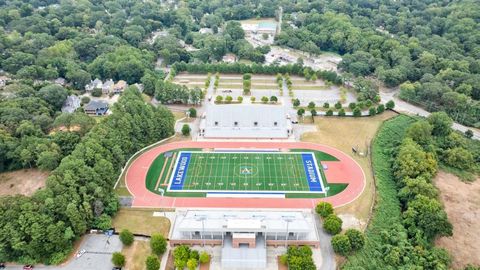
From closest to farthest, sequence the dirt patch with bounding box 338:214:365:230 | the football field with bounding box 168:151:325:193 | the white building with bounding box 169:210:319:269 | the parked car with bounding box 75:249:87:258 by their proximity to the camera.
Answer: the white building with bounding box 169:210:319:269 < the parked car with bounding box 75:249:87:258 < the dirt patch with bounding box 338:214:365:230 < the football field with bounding box 168:151:325:193

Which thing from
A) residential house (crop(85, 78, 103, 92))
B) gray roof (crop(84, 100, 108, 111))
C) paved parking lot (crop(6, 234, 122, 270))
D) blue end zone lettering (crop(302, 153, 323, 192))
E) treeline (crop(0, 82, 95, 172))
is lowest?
paved parking lot (crop(6, 234, 122, 270))

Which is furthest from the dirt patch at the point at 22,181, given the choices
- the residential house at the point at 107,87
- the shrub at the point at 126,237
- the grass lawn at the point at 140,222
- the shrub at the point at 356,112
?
the shrub at the point at 356,112

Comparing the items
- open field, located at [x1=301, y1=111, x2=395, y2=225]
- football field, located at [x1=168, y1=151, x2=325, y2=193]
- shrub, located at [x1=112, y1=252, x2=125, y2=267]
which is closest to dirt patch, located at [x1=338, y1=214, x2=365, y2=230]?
open field, located at [x1=301, y1=111, x2=395, y2=225]

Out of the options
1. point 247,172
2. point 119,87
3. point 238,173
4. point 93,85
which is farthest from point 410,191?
point 93,85

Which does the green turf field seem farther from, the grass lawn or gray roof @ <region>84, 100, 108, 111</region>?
gray roof @ <region>84, 100, 108, 111</region>

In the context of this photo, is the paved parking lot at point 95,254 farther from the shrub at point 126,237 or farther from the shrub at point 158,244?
the shrub at point 158,244

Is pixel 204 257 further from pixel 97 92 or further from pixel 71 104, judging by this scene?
pixel 97 92

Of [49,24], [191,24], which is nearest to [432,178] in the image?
[191,24]
